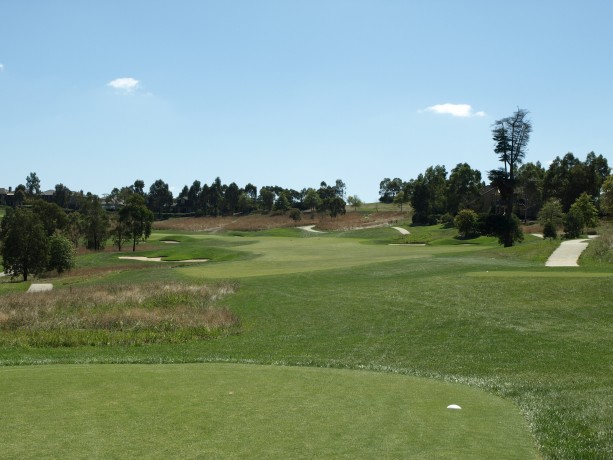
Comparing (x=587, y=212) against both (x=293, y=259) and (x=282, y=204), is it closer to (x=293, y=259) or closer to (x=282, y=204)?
(x=293, y=259)

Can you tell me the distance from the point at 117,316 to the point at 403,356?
11.7 m

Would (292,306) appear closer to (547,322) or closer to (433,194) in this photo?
(547,322)

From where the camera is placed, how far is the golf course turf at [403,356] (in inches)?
322

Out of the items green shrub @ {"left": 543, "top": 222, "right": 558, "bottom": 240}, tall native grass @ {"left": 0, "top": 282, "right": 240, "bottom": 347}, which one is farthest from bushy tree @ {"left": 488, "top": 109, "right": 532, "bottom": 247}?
tall native grass @ {"left": 0, "top": 282, "right": 240, "bottom": 347}

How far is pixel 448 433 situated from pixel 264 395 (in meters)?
3.26

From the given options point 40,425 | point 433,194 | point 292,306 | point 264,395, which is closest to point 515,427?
point 264,395

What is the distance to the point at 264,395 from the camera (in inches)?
403

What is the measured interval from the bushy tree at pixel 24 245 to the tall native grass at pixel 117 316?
1997 centimetres

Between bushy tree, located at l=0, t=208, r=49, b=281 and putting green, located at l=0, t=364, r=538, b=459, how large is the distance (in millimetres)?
41082

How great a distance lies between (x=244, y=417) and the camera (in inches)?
341

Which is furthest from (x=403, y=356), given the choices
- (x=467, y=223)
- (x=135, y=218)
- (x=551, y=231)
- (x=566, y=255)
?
(x=135, y=218)

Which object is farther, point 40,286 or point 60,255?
point 60,255

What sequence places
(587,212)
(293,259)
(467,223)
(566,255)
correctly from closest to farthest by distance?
1. (566,255)
2. (293,259)
3. (587,212)
4. (467,223)

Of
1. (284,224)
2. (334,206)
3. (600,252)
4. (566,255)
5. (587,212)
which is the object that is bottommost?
(284,224)
